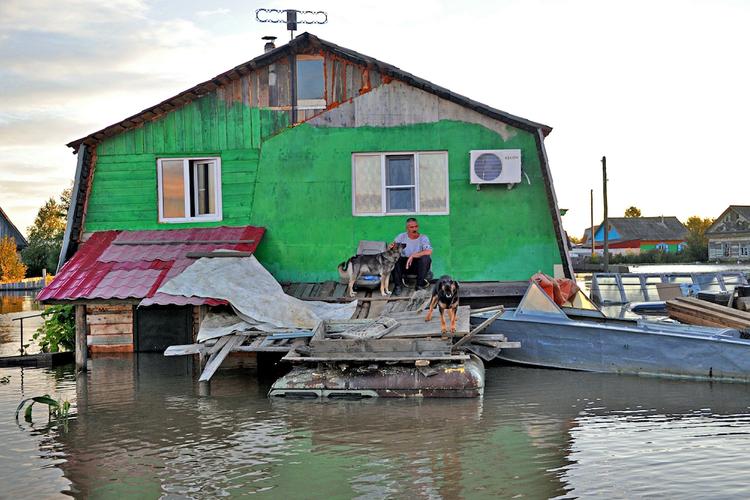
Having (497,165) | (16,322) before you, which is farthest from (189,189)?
(16,322)

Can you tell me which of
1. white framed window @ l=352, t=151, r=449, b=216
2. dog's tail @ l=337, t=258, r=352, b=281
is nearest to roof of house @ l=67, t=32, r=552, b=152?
white framed window @ l=352, t=151, r=449, b=216

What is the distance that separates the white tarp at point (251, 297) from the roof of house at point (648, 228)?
98.2 metres

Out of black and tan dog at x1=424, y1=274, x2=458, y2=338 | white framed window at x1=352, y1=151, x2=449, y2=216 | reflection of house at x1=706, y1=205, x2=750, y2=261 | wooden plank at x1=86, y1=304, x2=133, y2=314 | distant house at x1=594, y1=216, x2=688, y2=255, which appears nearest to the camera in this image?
black and tan dog at x1=424, y1=274, x2=458, y2=338

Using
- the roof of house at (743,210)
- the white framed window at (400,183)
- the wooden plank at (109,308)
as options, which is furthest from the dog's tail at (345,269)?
the roof of house at (743,210)

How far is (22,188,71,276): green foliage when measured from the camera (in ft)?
196

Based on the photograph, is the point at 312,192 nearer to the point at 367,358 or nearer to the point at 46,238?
the point at 367,358

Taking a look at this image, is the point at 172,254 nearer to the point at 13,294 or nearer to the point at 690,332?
the point at 690,332

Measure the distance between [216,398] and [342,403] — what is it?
2056 millimetres

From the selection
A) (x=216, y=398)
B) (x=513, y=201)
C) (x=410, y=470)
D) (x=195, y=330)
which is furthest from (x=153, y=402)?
(x=513, y=201)

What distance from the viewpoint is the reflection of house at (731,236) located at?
8619 centimetres

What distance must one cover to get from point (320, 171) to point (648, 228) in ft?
332

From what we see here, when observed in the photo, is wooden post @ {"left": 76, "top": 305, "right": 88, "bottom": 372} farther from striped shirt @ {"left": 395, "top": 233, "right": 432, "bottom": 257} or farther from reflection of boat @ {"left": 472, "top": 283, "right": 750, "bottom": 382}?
reflection of boat @ {"left": 472, "top": 283, "right": 750, "bottom": 382}

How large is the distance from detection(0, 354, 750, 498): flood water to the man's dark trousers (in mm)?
3168

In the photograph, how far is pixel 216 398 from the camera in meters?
12.8
